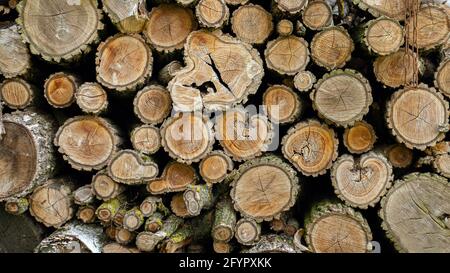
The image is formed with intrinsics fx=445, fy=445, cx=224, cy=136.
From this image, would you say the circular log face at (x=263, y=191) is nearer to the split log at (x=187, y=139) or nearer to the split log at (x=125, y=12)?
the split log at (x=187, y=139)

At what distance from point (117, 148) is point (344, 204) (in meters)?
1.45

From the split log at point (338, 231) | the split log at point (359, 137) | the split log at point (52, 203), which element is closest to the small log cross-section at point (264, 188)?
the split log at point (338, 231)

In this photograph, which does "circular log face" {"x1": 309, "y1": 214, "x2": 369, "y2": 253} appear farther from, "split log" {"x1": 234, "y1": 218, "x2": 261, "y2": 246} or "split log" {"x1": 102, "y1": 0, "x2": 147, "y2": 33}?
"split log" {"x1": 102, "y1": 0, "x2": 147, "y2": 33}

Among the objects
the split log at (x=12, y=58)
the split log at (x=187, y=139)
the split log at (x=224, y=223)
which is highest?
the split log at (x=12, y=58)

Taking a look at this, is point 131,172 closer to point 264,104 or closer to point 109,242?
point 109,242

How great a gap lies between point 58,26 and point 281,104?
1451 mm

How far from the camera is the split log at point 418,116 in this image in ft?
8.84

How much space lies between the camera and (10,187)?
107 inches

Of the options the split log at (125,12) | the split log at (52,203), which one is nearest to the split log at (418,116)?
the split log at (125,12)

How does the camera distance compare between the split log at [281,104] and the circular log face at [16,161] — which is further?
the split log at [281,104]

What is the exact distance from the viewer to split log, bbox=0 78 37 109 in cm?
284

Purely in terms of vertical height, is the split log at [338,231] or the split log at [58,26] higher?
the split log at [58,26]

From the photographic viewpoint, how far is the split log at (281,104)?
2.81 metres

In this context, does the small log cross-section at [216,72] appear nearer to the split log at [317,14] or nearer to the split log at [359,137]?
the split log at [317,14]
